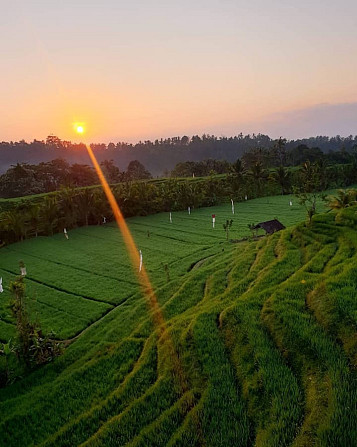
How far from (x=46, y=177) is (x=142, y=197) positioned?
92.0 ft

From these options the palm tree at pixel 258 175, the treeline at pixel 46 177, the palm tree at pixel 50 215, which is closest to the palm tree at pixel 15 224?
the palm tree at pixel 50 215

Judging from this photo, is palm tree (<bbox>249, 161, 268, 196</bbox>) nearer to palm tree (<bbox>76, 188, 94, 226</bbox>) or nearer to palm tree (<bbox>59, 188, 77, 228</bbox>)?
palm tree (<bbox>76, 188, 94, 226</bbox>)

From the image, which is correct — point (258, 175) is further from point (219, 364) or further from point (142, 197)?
point (219, 364)

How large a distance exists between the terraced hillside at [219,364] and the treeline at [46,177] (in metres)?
47.8

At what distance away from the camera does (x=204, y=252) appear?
28781mm

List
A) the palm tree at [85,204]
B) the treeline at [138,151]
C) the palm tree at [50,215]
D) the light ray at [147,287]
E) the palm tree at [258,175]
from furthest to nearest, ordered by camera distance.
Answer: the treeline at [138,151]
the palm tree at [258,175]
the palm tree at [85,204]
the palm tree at [50,215]
the light ray at [147,287]

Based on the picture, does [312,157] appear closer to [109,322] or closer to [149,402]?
[109,322]

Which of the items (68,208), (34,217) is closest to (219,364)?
(34,217)

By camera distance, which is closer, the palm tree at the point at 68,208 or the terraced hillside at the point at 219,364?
the terraced hillside at the point at 219,364

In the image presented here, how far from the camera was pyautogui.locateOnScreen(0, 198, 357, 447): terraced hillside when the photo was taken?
726 cm

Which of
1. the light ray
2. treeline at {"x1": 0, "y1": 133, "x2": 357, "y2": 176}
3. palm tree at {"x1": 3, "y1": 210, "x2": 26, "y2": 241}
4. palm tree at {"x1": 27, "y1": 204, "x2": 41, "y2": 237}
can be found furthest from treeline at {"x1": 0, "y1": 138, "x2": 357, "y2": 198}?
treeline at {"x1": 0, "y1": 133, "x2": 357, "y2": 176}

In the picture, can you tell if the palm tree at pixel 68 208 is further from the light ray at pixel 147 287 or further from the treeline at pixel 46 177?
the treeline at pixel 46 177

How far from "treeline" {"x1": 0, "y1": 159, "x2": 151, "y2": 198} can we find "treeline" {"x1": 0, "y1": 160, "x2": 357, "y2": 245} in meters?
13.9

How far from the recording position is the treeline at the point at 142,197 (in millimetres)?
41344
